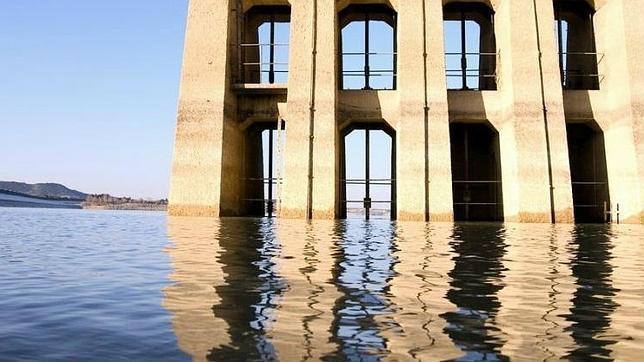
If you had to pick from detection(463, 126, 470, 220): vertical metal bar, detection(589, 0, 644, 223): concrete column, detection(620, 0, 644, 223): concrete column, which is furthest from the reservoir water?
detection(463, 126, 470, 220): vertical metal bar

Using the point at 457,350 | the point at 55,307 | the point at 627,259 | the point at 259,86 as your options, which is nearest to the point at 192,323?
the point at 55,307

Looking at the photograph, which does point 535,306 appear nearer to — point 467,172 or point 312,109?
point 312,109

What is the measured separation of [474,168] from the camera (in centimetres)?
3569

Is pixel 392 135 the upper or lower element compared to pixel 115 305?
upper

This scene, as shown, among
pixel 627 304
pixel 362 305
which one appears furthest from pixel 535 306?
pixel 362 305

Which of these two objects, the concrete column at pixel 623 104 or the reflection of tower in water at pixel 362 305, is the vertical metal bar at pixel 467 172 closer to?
the concrete column at pixel 623 104

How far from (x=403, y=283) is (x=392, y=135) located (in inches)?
1147

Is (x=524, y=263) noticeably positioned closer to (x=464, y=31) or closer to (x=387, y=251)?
(x=387, y=251)

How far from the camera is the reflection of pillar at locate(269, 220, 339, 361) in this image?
4.27 metres

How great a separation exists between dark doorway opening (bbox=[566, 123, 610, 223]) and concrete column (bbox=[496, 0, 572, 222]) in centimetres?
272

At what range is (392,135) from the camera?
119 feet

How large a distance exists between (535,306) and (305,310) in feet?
8.13

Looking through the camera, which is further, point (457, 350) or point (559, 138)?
point (559, 138)

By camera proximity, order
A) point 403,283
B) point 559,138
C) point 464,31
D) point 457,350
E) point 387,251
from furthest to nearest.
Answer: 1. point 464,31
2. point 559,138
3. point 387,251
4. point 403,283
5. point 457,350
